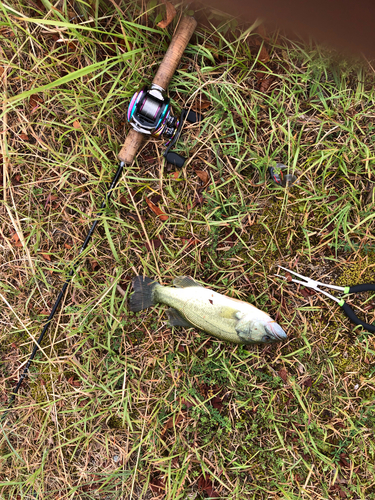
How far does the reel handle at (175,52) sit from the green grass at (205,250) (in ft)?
0.55

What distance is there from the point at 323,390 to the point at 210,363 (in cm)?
97

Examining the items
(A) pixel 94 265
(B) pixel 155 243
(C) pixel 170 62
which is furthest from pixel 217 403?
(C) pixel 170 62

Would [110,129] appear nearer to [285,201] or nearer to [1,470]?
[285,201]

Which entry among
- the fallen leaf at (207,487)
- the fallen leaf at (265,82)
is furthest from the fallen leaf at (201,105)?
the fallen leaf at (207,487)

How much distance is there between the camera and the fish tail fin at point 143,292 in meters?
2.52

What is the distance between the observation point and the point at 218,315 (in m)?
2.34

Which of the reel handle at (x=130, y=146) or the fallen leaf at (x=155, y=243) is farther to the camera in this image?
the fallen leaf at (x=155, y=243)

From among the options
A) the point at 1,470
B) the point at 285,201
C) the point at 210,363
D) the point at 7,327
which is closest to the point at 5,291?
the point at 7,327

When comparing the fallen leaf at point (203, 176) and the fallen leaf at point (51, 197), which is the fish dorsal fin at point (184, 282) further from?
the fallen leaf at point (51, 197)

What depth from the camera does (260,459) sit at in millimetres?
2584

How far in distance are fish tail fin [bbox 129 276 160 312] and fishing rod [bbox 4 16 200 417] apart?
1.85ft

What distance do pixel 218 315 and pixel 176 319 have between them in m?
0.37

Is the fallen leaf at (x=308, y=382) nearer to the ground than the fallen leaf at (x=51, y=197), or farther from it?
nearer to the ground

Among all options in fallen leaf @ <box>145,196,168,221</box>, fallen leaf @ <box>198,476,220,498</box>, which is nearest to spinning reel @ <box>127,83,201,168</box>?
fallen leaf @ <box>145,196,168,221</box>
